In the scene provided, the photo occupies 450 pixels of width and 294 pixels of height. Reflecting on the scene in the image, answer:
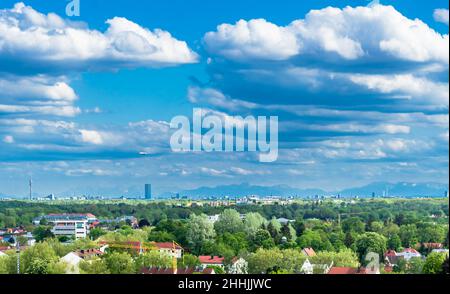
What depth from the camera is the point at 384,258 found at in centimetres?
2088

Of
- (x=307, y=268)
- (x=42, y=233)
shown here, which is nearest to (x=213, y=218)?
(x=42, y=233)

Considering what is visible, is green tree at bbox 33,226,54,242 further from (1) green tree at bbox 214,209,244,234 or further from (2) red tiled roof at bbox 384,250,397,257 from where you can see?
(2) red tiled roof at bbox 384,250,397,257

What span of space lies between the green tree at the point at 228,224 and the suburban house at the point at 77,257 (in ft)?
17.8

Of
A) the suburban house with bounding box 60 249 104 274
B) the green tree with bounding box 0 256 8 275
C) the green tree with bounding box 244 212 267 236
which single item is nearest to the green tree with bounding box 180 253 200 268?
the suburban house with bounding box 60 249 104 274

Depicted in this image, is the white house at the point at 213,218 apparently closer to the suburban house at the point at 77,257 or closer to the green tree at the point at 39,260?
the suburban house at the point at 77,257

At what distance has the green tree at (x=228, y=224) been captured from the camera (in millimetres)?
24609

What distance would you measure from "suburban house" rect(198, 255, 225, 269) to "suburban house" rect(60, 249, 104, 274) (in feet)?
7.74

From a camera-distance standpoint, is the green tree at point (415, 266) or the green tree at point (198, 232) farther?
the green tree at point (198, 232)

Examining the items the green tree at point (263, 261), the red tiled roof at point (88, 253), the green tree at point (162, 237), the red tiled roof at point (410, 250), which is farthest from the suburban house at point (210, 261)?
the red tiled roof at point (410, 250)

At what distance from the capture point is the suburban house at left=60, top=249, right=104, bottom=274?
17422 millimetres

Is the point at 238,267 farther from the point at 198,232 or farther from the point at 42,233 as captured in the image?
the point at 42,233

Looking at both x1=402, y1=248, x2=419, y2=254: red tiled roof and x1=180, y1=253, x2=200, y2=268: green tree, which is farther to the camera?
x1=402, y1=248, x2=419, y2=254: red tiled roof
